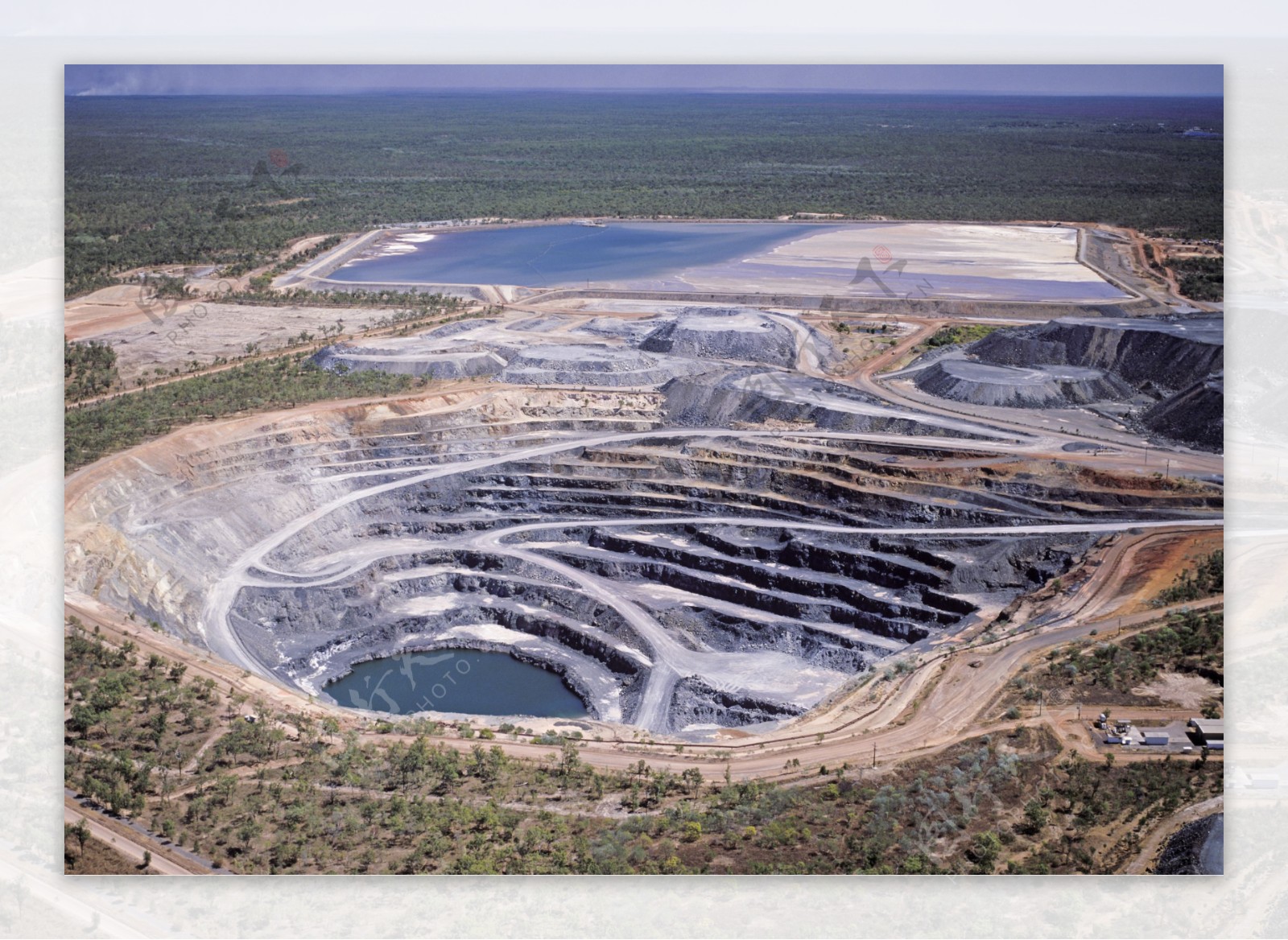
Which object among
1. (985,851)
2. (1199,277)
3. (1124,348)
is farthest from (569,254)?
(985,851)

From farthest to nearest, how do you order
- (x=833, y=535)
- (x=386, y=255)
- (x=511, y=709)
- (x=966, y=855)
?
(x=386, y=255), (x=833, y=535), (x=511, y=709), (x=966, y=855)

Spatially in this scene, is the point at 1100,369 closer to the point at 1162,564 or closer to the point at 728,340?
the point at 728,340

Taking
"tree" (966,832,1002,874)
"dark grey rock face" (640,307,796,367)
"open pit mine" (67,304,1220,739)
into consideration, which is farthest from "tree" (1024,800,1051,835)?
"dark grey rock face" (640,307,796,367)

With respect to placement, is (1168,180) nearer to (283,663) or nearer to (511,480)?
(511,480)

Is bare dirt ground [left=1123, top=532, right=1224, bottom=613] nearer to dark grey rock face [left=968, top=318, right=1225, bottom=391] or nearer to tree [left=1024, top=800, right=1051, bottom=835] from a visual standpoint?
tree [left=1024, top=800, right=1051, bottom=835]

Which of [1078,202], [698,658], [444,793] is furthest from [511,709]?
[1078,202]
